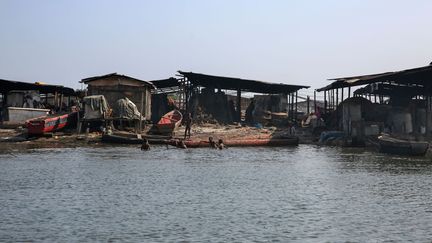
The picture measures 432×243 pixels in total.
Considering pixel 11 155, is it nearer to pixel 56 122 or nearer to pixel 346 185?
pixel 56 122

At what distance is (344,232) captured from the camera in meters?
12.0

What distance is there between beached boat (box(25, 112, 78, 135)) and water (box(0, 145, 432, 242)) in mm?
3995

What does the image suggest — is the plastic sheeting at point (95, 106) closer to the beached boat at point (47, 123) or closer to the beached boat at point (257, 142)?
the beached boat at point (47, 123)

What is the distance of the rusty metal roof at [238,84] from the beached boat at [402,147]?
13532 mm

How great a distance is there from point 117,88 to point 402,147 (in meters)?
18.0

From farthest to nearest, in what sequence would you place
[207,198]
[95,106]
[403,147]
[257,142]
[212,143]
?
1. [257,142]
2. [95,106]
3. [212,143]
4. [403,147]
5. [207,198]

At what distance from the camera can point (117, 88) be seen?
1400 inches

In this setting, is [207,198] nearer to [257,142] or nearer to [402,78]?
[257,142]

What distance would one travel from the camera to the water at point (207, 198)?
38.7 feet

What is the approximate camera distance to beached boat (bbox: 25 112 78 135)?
Answer: 30969mm

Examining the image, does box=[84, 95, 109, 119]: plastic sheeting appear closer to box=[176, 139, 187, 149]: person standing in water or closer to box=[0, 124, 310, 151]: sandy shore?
box=[0, 124, 310, 151]: sandy shore

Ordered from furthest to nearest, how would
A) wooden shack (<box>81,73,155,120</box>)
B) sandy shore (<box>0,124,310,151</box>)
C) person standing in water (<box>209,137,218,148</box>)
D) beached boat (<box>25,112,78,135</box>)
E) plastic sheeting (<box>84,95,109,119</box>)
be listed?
wooden shack (<box>81,73,155,120</box>) → plastic sheeting (<box>84,95,109,119</box>) → person standing in water (<box>209,137,218,148</box>) → beached boat (<box>25,112,78,135</box>) → sandy shore (<box>0,124,310,151</box>)

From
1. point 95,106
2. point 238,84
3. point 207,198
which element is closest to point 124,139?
point 95,106

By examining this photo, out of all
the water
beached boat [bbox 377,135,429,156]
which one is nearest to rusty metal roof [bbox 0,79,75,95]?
the water
